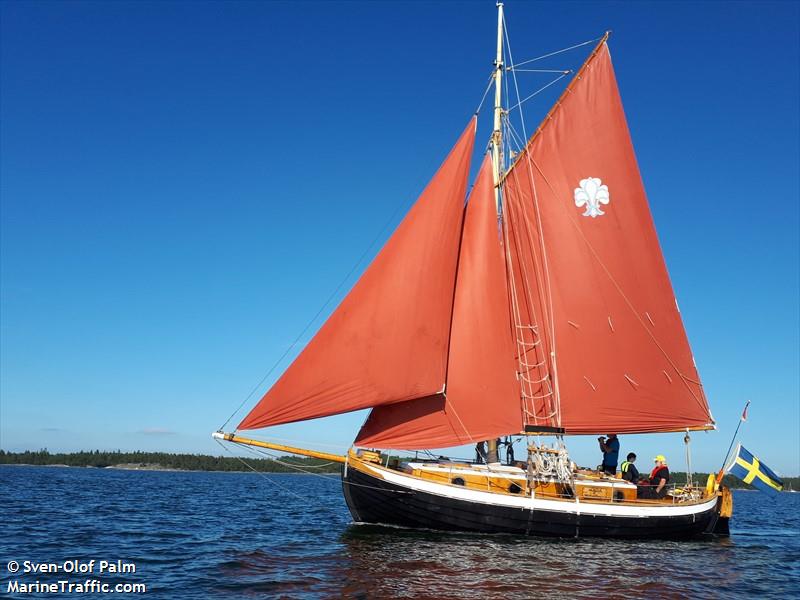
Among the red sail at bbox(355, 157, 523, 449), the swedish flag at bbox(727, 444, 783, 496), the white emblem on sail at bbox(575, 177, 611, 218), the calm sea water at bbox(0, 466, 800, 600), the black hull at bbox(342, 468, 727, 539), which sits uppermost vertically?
the white emblem on sail at bbox(575, 177, 611, 218)

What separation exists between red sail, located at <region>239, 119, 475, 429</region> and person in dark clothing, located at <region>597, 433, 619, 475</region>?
8.20 meters

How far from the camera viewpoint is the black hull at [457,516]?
22281 millimetres

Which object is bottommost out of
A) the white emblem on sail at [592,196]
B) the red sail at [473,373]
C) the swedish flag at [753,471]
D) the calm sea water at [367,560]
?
the calm sea water at [367,560]

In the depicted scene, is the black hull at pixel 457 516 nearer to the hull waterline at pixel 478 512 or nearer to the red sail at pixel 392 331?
the hull waterline at pixel 478 512

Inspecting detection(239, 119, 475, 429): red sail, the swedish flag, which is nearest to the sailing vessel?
detection(239, 119, 475, 429): red sail

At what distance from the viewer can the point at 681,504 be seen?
82.2ft

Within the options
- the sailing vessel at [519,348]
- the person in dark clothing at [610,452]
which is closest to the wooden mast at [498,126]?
the sailing vessel at [519,348]

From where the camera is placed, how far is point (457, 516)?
22.3m

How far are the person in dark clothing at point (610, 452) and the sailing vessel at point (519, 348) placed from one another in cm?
78

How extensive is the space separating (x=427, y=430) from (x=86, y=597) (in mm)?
12217

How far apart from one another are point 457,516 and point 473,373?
4.91 meters

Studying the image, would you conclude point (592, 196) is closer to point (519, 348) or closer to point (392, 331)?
point (519, 348)

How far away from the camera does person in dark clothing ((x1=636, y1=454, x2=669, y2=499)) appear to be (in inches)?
1009

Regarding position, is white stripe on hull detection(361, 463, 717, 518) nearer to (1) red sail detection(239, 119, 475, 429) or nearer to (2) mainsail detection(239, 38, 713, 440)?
(2) mainsail detection(239, 38, 713, 440)
